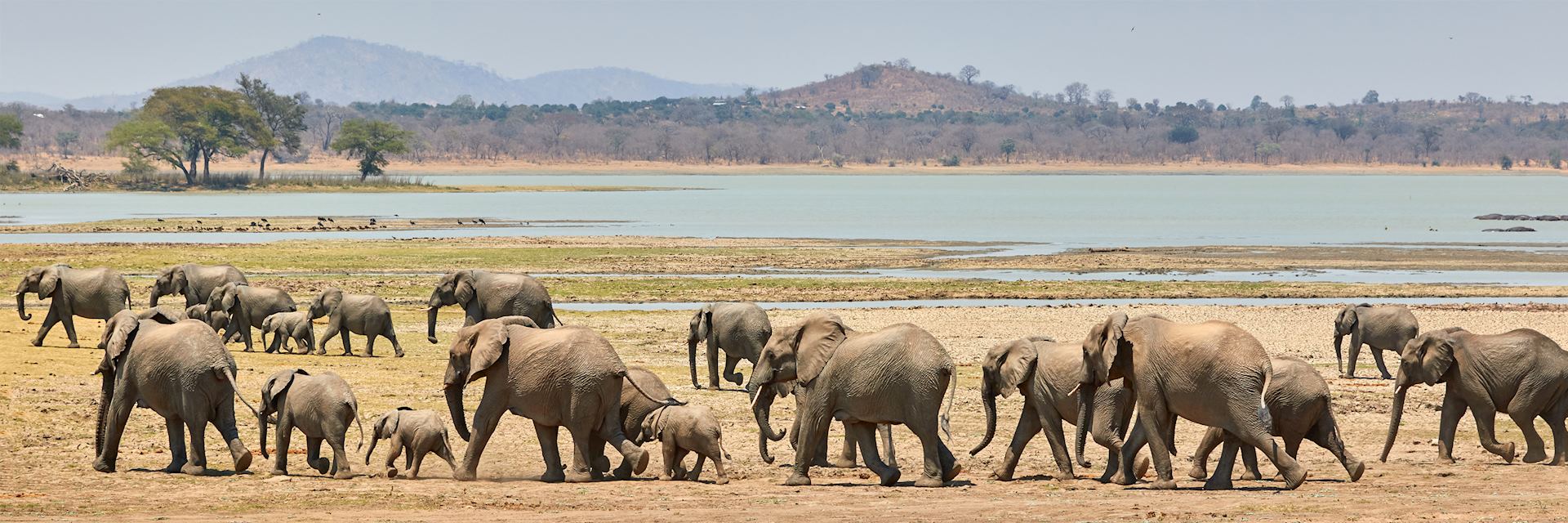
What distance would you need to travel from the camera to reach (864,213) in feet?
342

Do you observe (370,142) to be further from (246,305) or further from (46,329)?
(46,329)

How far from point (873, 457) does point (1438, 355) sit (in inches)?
238

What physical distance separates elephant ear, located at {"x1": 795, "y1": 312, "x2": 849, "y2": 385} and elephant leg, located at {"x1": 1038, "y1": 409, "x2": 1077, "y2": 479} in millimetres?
2004

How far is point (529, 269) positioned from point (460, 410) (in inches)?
1283

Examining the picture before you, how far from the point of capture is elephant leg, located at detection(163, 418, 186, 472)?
1522 centimetres

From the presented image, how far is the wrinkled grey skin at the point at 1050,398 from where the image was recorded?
15.3 m

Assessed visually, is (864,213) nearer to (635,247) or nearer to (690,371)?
(635,247)

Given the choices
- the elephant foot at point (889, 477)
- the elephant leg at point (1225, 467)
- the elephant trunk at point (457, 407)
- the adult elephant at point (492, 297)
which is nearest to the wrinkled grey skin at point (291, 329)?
the adult elephant at point (492, 297)

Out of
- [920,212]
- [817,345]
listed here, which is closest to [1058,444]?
[817,345]

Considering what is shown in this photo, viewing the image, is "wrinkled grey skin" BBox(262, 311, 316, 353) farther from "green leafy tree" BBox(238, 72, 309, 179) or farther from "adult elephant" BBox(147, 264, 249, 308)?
"green leafy tree" BBox(238, 72, 309, 179)

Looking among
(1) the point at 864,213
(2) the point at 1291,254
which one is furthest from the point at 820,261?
(1) the point at 864,213

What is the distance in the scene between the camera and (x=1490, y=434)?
1670cm

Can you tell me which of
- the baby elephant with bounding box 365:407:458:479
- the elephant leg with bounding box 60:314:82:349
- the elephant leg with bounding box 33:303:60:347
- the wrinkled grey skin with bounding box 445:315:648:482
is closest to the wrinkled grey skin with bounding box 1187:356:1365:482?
the wrinkled grey skin with bounding box 445:315:648:482

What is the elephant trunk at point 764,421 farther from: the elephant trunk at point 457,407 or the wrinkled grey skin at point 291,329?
the wrinkled grey skin at point 291,329
